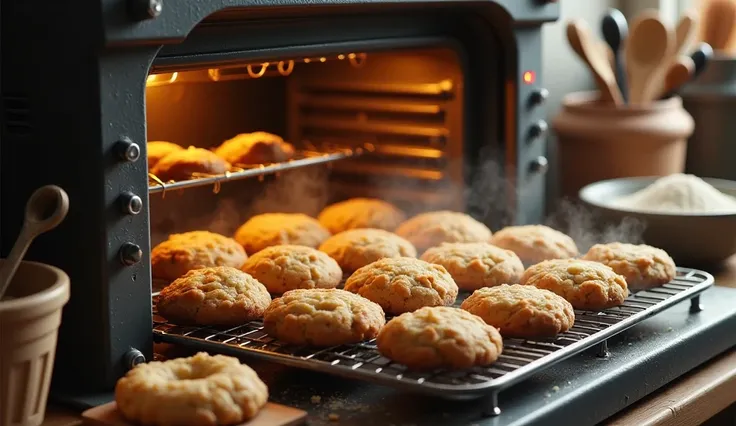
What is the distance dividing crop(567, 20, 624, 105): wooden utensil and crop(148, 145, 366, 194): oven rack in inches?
23.1

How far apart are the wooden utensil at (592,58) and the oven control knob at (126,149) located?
1438 mm

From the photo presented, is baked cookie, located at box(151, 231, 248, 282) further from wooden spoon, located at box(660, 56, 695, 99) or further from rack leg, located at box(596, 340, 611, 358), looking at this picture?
wooden spoon, located at box(660, 56, 695, 99)

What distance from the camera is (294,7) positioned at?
1772 mm

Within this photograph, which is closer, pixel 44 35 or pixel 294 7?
pixel 44 35

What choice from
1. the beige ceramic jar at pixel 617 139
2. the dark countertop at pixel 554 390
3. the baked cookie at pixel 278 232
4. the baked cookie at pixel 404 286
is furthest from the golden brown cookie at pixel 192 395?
the beige ceramic jar at pixel 617 139

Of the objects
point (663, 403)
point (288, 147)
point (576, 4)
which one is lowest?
point (663, 403)

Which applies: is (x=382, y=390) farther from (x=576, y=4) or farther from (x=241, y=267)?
(x=576, y=4)

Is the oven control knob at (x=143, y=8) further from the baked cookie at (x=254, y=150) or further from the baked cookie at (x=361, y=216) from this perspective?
the baked cookie at (x=361, y=216)

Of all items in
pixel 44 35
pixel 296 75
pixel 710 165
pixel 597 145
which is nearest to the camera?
pixel 44 35

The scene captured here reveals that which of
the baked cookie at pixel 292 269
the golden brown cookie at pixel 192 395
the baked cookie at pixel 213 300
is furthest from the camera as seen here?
the baked cookie at pixel 292 269

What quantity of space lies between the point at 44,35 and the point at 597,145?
1534mm

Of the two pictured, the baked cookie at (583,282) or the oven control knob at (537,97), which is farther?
the oven control knob at (537,97)

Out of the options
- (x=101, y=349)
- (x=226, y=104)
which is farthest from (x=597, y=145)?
(x=101, y=349)

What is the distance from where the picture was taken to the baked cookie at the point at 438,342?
4.87 feet
